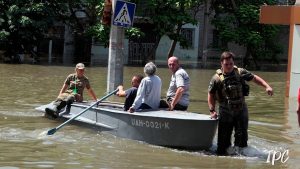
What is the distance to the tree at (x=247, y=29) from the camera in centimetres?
3650

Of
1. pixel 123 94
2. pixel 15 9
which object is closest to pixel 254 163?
pixel 123 94

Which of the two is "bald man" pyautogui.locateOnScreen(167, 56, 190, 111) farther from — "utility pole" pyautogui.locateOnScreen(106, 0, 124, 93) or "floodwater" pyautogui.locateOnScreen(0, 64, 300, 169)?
"utility pole" pyautogui.locateOnScreen(106, 0, 124, 93)

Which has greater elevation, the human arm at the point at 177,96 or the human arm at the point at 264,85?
the human arm at the point at 264,85

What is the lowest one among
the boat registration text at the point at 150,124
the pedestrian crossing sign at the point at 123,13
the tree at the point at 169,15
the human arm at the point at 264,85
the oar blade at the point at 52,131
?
the oar blade at the point at 52,131

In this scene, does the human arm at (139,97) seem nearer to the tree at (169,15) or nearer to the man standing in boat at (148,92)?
the man standing in boat at (148,92)

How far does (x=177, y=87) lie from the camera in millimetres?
10375

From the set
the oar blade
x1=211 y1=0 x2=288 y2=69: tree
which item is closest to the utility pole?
the oar blade

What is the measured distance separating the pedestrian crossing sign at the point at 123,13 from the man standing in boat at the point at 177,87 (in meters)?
3.33

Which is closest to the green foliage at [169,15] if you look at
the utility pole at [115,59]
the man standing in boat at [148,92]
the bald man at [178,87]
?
the utility pole at [115,59]

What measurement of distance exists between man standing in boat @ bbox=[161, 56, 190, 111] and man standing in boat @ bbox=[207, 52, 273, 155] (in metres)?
1.29

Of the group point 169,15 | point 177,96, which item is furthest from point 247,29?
point 177,96

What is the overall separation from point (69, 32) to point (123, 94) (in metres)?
32.1

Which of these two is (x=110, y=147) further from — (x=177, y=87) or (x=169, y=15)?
(x=169, y=15)

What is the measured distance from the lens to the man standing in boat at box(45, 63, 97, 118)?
489 inches
